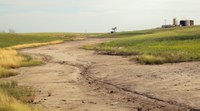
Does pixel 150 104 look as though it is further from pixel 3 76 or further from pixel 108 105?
pixel 3 76

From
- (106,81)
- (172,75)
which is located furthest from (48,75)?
(172,75)

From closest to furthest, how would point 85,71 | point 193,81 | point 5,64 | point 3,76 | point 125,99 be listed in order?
point 125,99, point 193,81, point 3,76, point 85,71, point 5,64

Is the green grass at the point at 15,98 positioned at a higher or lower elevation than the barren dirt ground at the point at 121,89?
higher

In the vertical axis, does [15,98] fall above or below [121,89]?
above

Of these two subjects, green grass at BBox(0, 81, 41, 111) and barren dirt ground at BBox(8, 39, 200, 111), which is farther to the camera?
barren dirt ground at BBox(8, 39, 200, 111)

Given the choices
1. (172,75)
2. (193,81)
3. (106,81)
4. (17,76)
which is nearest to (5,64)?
(17,76)

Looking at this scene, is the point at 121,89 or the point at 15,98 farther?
the point at 121,89

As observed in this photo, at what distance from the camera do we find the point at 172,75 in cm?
1964

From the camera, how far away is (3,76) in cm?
2342

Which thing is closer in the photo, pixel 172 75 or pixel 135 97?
pixel 135 97

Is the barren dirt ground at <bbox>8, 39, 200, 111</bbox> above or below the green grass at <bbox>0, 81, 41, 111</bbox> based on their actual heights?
below

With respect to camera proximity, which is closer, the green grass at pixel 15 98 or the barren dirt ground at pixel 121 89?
the green grass at pixel 15 98

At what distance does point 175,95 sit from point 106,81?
5804mm

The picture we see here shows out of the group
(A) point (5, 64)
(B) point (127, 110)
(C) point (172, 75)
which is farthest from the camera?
(A) point (5, 64)
